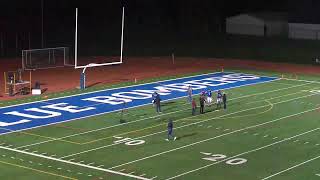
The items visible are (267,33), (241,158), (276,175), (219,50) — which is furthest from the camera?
(267,33)

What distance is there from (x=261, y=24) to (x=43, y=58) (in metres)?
33.9

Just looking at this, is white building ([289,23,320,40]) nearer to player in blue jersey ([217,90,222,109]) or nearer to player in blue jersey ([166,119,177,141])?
player in blue jersey ([217,90,222,109])

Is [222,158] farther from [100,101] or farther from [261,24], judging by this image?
[261,24]

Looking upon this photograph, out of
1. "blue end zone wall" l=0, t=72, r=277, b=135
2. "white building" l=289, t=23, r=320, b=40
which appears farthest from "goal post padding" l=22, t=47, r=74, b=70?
"white building" l=289, t=23, r=320, b=40

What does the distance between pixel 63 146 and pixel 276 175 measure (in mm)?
8436

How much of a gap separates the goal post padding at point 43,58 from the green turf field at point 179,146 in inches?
457

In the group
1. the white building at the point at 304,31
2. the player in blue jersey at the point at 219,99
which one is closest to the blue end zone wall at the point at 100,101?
the player in blue jersey at the point at 219,99

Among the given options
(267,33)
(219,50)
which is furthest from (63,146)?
(267,33)

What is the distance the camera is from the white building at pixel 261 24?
7306cm

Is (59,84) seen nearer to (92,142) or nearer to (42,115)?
(42,115)

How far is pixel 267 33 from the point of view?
7306 cm

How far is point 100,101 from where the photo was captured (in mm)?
36344

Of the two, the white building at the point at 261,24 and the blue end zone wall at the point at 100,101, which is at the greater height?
the white building at the point at 261,24

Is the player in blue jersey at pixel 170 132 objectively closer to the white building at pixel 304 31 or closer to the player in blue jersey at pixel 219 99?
the player in blue jersey at pixel 219 99
